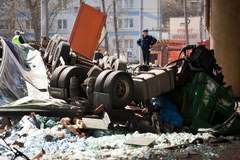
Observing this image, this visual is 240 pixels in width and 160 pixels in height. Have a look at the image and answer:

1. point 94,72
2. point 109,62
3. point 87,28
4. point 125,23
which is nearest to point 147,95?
point 94,72

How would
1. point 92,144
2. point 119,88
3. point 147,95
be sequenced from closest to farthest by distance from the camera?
point 92,144 → point 119,88 → point 147,95

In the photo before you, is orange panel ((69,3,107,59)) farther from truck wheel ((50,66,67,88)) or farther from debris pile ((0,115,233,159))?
debris pile ((0,115,233,159))

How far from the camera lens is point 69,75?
918cm

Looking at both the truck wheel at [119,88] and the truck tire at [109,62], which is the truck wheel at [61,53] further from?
the truck wheel at [119,88]

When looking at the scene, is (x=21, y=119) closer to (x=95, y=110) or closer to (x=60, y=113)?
(x=60, y=113)

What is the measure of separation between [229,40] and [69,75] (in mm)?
7009

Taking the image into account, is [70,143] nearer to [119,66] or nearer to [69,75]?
[69,75]

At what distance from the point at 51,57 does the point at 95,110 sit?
3.60 metres

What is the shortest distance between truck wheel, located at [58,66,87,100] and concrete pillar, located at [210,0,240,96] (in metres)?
6.48

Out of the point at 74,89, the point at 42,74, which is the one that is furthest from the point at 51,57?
the point at 74,89

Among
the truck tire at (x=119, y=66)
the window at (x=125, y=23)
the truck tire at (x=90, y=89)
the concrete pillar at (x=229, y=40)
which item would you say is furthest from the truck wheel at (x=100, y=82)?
the window at (x=125, y=23)

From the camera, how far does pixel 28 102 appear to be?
833cm

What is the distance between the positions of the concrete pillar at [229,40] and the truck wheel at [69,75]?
6477 mm

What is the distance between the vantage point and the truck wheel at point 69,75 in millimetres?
9141
